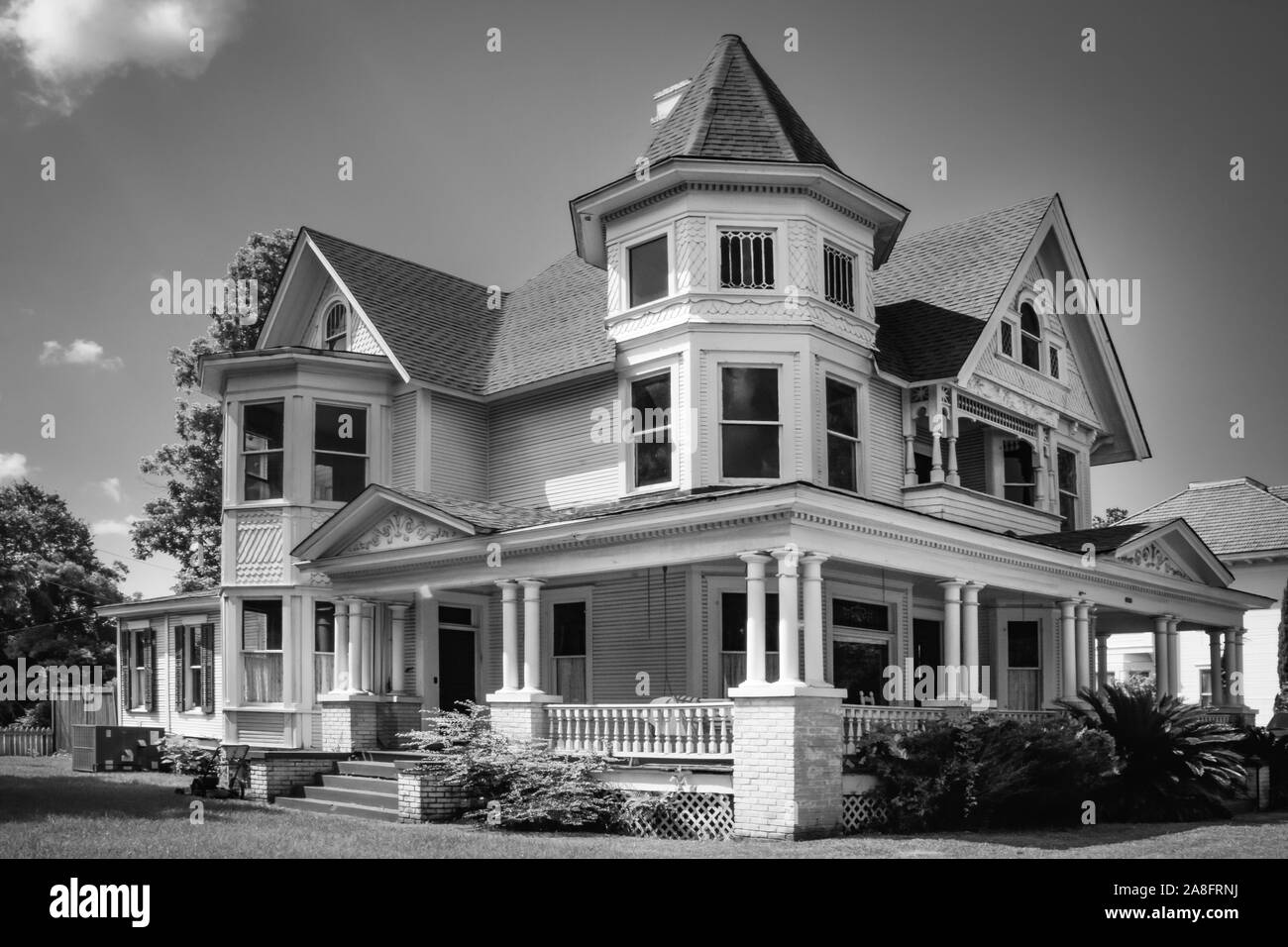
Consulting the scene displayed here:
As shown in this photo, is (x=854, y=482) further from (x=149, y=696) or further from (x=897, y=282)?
(x=149, y=696)

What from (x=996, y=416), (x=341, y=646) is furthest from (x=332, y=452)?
(x=996, y=416)

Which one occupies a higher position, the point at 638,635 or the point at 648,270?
the point at 648,270

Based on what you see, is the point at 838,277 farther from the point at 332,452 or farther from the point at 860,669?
the point at 332,452

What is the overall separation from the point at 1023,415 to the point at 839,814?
38.3 ft

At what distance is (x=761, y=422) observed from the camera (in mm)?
21078

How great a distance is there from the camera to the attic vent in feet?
78.7

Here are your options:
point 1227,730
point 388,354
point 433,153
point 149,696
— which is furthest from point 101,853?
point 149,696

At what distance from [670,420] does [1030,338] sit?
8.69 metres

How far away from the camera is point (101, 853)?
1275 centimetres

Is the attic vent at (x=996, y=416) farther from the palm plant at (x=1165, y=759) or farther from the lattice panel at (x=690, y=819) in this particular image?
the lattice panel at (x=690, y=819)

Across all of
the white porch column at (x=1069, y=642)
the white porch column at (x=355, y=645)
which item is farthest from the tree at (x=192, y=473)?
the white porch column at (x=1069, y=642)

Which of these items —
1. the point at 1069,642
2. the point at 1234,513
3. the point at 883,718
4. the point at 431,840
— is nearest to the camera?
the point at 431,840

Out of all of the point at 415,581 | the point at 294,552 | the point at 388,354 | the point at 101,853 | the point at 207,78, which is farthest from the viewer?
the point at 207,78

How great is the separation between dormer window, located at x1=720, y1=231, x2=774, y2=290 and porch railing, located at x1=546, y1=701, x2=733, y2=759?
720cm
